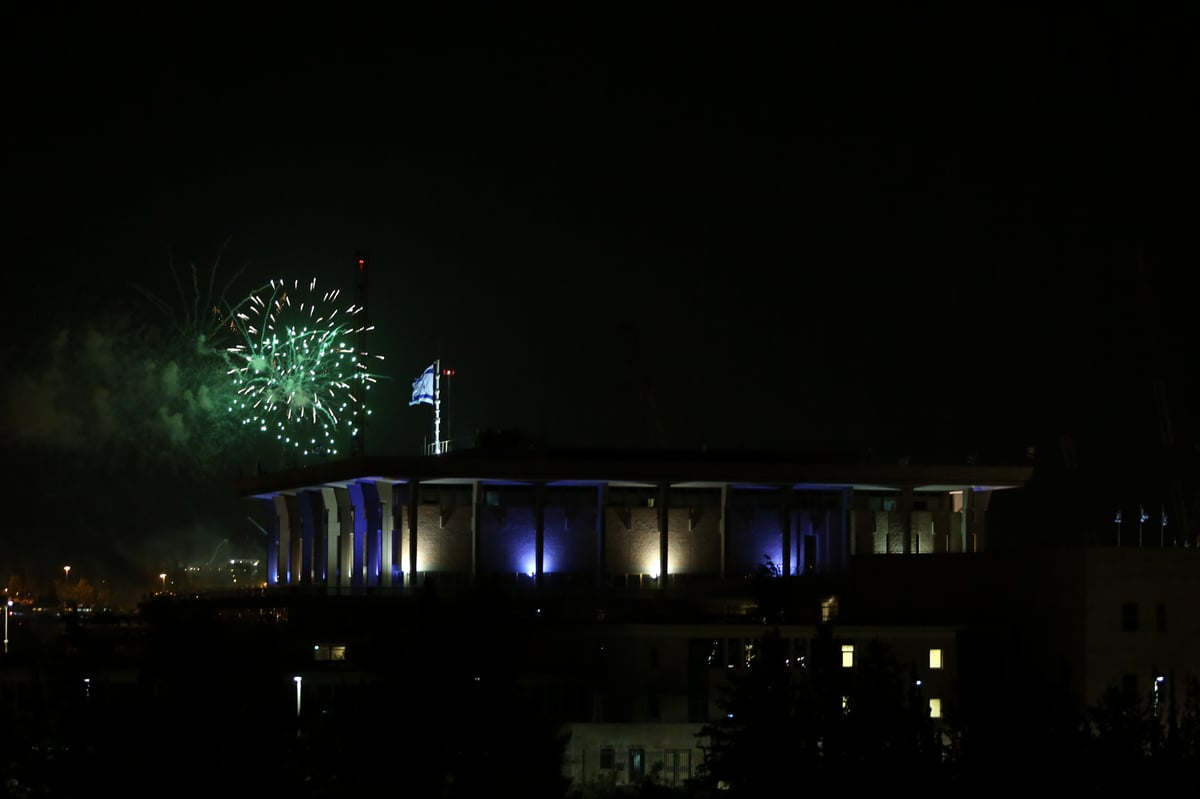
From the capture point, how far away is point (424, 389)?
384 ft

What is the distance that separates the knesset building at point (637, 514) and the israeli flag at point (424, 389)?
6970 mm

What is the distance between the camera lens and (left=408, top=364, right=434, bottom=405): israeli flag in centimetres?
11600

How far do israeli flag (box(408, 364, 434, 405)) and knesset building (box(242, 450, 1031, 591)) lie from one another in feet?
22.9

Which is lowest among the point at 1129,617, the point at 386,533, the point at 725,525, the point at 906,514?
the point at 1129,617

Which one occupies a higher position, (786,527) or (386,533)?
(786,527)

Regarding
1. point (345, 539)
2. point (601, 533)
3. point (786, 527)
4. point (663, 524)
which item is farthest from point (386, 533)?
point (786, 527)

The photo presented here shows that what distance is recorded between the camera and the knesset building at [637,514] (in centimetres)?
10769

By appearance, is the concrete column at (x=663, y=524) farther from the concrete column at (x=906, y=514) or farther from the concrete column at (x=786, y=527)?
the concrete column at (x=906, y=514)

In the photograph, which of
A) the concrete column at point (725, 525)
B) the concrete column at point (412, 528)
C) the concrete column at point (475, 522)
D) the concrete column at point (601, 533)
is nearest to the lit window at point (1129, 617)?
the concrete column at point (725, 525)

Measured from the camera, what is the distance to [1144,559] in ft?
281

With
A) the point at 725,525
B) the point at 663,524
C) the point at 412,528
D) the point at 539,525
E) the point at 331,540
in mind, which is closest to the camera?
the point at 412,528

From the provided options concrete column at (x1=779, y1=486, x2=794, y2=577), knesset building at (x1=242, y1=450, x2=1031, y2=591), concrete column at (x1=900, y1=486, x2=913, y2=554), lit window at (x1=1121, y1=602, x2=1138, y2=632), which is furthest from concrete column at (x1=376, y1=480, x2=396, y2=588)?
lit window at (x1=1121, y1=602, x2=1138, y2=632)

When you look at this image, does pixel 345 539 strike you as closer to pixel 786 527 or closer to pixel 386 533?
pixel 386 533

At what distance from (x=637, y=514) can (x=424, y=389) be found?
1516 cm
